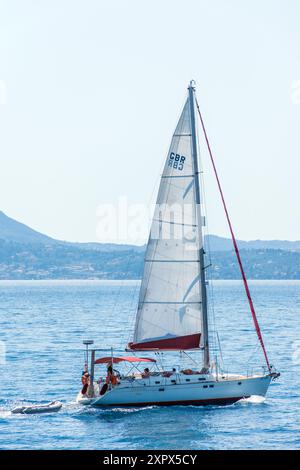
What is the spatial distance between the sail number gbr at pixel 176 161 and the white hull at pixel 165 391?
1160cm

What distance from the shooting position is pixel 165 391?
159ft

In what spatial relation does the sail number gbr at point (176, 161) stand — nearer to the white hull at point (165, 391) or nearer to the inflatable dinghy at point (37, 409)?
the white hull at point (165, 391)

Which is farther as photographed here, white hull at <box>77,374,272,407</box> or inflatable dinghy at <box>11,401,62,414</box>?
inflatable dinghy at <box>11,401,62,414</box>

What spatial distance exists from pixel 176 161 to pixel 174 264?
19.1 ft

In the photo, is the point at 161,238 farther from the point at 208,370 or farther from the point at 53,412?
the point at 53,412

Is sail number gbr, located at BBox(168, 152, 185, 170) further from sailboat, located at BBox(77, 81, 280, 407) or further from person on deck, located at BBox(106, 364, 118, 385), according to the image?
person on deck, located at BBox(106, 364, 118, 385)

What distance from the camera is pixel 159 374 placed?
161 ft

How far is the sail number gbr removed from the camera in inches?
1978

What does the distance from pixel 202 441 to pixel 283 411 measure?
29.3 feet

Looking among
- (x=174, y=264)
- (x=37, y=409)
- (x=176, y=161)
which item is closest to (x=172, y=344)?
(x=174, y=264)

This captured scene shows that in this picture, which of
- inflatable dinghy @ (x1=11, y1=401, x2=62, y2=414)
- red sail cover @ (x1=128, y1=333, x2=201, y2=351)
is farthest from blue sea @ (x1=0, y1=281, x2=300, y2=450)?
red sail cover @ (x1=128, y1=333, x2=201, y2=351)

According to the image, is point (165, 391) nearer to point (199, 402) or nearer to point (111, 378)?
point (199, 402)

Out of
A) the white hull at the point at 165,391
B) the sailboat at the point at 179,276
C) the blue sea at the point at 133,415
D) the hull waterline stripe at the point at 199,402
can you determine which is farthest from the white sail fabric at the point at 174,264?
the blue sea at the point at 133,415
